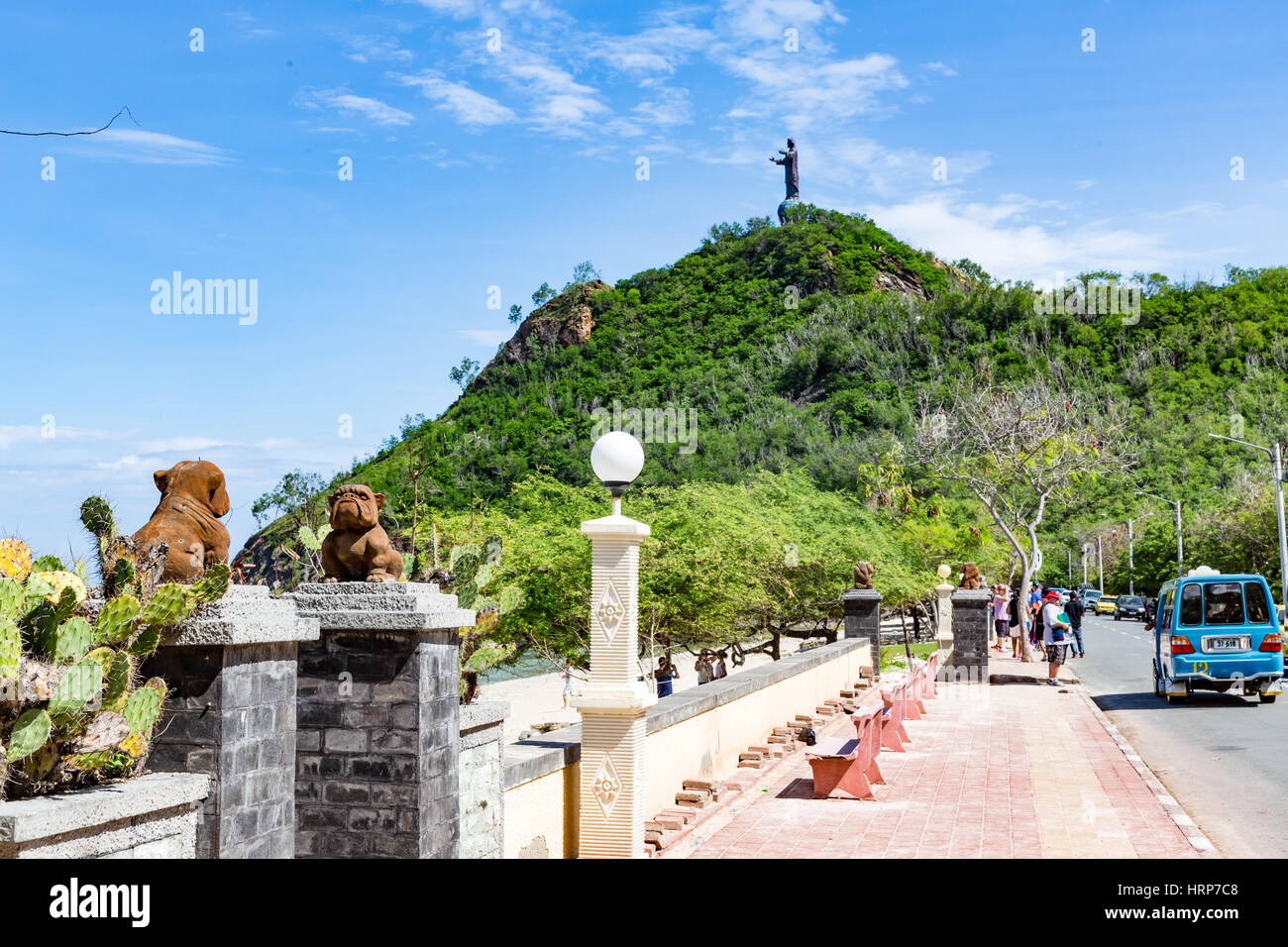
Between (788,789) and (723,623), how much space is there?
45.9 ft

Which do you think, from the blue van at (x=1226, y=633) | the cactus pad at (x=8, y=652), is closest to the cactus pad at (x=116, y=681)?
the cactus pad at (x=8, y=652)

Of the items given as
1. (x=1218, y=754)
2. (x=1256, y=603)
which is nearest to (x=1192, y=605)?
(x=1256, y=603)

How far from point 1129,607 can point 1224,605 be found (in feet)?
147

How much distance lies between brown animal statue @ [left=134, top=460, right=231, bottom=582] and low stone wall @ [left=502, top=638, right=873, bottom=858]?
2237 mm

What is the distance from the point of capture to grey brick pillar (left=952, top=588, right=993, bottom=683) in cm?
2378

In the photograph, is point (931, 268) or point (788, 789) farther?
point (931, 268)

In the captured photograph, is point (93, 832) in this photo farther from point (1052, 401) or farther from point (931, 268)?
point (931, 268)

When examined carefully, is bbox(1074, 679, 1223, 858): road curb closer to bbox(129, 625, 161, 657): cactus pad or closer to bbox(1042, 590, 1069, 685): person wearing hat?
bbox(1042, 590, 1069, 685): person wearing hat

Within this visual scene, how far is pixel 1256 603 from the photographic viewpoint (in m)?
18.4

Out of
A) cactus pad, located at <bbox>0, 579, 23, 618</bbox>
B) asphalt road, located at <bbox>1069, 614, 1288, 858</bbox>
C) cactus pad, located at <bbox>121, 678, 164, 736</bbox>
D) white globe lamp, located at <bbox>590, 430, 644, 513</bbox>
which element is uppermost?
white globe lamp, located at <bbox>590, 430, 644, 513</bbox>

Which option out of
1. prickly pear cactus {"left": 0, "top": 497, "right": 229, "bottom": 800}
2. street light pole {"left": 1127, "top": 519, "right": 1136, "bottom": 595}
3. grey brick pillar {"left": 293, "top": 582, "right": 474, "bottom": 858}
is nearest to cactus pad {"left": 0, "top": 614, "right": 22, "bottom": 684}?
prickly pear cactus {"left": 0, "top": 497, "right": 229, "bottom": 800}

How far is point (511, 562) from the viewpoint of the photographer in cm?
2478

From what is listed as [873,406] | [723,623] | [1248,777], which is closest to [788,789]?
[1248,777]

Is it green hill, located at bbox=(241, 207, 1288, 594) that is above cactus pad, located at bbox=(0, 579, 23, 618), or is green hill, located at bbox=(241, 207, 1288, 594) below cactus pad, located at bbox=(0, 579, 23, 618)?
above
